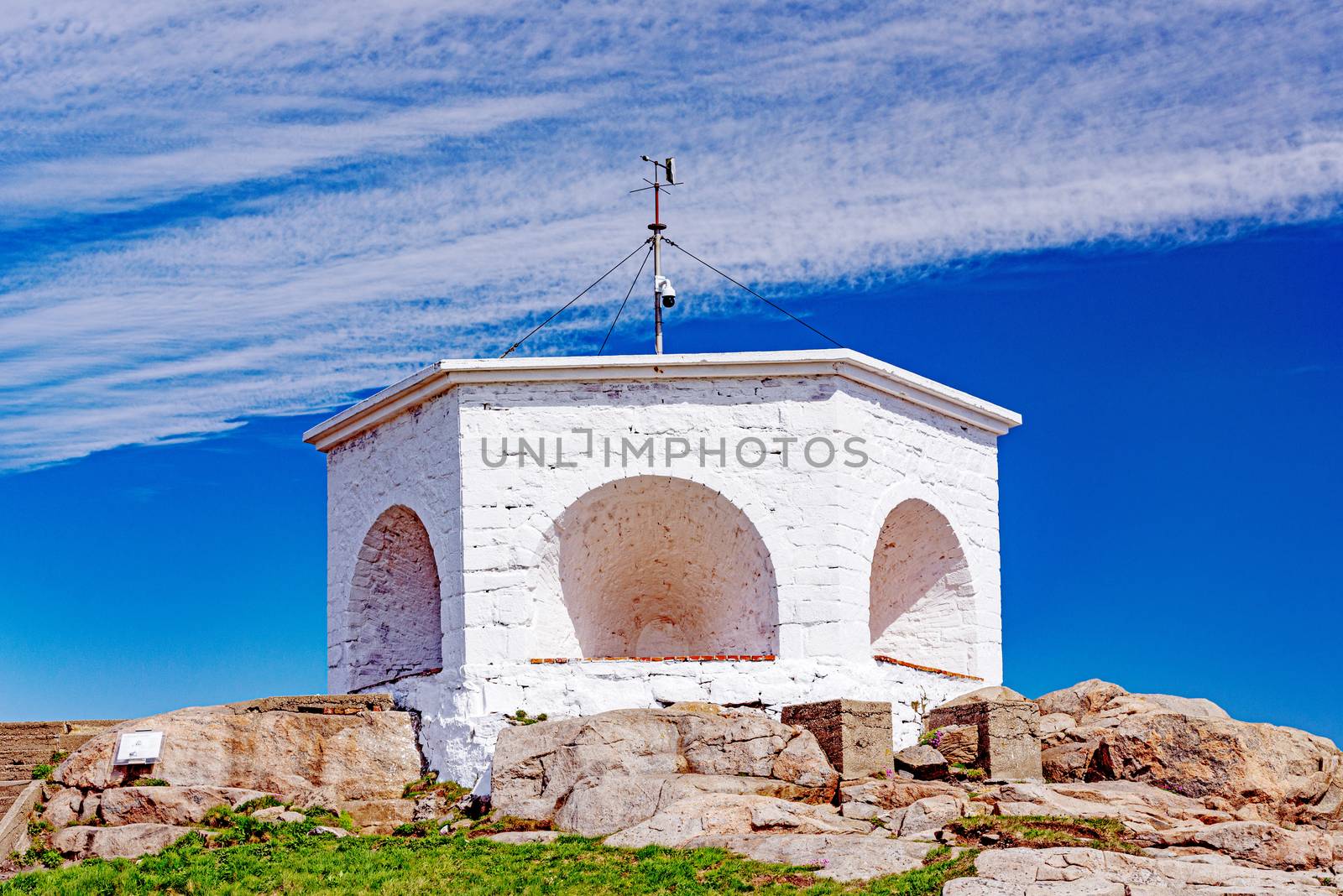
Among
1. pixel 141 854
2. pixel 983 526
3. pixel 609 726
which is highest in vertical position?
pixel 983 526

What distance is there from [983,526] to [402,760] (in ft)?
27.1

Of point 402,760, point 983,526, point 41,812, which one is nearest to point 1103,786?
point 983,526

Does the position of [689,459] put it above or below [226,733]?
above

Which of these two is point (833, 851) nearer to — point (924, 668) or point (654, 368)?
point (924, 668)

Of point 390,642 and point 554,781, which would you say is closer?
point 554,781

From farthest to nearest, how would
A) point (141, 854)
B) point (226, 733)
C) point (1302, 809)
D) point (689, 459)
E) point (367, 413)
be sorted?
point (367, 413) → point (689, 459) → point (226, 733) → point (1302, 809) → point (141, 854)

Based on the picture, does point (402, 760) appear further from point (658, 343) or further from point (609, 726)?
point (658, 343)

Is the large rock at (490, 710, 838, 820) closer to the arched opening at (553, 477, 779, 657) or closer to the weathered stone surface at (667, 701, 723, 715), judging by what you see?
the weathered stone surface at (667, 701, 723, 715)

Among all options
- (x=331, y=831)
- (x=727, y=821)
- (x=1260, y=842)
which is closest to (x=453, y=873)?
(x=727, y=821)

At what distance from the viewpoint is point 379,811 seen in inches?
682

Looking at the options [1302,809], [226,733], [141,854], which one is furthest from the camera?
[226,733]

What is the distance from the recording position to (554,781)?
16.5m

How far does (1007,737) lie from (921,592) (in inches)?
163

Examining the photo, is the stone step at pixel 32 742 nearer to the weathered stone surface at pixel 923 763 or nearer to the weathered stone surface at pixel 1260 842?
the weathered stone surface at pixel 923 763
